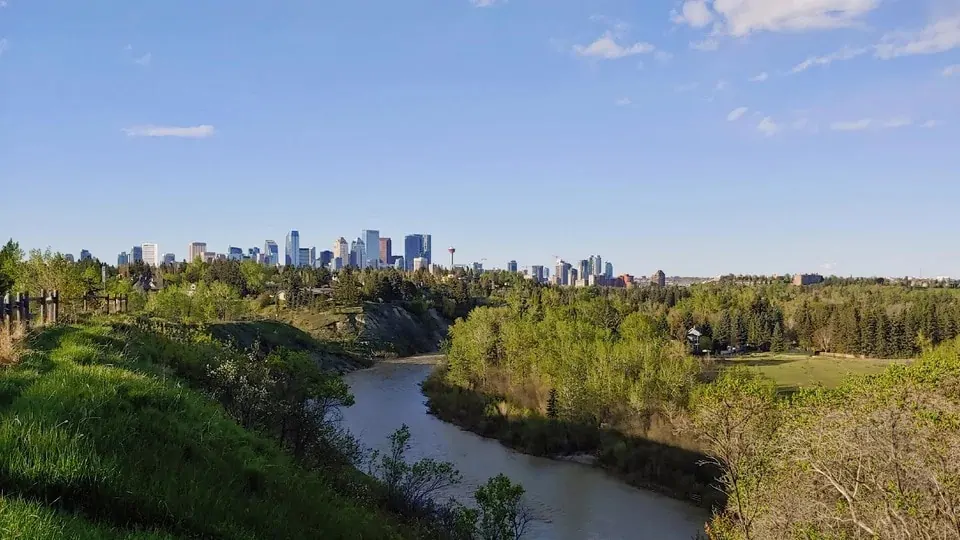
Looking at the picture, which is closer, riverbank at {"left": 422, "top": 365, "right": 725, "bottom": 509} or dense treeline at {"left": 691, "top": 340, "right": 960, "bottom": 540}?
dense treeline at {"left": 691, "top": 340, "right": 960, "bottom": 540}

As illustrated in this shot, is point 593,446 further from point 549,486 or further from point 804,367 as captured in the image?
point 804,367

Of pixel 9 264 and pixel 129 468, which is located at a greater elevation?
pixel 9 264

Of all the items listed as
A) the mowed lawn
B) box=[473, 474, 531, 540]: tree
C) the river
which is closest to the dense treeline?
box=[473, 474, 531, 540]: tree

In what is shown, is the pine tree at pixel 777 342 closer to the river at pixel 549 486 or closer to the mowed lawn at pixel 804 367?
the mowed lawn at pixel 804 367

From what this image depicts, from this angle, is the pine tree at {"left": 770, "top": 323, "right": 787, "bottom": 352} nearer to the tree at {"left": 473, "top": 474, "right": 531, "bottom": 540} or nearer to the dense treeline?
the dense treeline

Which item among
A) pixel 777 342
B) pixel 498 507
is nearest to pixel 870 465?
pixel 498 507

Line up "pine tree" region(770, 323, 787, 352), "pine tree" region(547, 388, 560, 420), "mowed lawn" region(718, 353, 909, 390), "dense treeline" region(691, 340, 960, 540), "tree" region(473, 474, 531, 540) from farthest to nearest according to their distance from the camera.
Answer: "pine tree" region(770, 323, 787, 352) → "mowed lawn" region(718, 353, 909, 390) → "pine tree" region(547, 388, 560, 420) → "tree" region(473, 474, 531, 540) → "dense treeline" region(691, 340, 960, 540)
